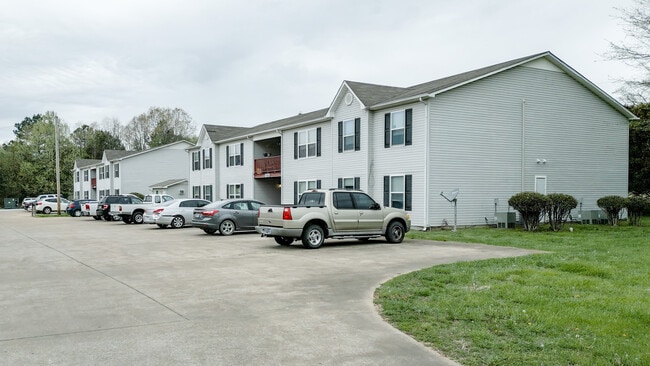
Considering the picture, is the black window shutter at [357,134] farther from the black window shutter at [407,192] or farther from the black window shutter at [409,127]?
the black window shutter at [407,192]

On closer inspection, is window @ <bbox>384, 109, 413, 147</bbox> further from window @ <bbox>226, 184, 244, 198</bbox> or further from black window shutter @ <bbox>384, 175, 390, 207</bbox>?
window @ <bbox>226, 184, 244, 198</bbox>

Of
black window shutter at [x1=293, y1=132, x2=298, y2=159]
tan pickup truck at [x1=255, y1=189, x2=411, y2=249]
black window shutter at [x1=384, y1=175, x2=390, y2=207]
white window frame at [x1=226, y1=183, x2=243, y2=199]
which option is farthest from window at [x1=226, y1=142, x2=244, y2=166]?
tan pickup truck at [x1=255, y1=189, x2=411, y2=249]

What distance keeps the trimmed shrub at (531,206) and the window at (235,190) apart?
22.5 m

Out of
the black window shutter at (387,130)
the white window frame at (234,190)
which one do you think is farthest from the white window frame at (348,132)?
the white window frame at (234,190)

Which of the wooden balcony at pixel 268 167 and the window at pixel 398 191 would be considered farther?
the wooden balcony at pixel 268 167

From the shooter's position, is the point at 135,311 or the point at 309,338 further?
the point at 135,311

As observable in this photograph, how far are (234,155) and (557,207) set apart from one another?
83.6 feet

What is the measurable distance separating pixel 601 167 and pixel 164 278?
24450 mm

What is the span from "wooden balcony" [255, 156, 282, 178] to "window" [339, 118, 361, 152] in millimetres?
7418

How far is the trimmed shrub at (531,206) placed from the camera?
2103 cm

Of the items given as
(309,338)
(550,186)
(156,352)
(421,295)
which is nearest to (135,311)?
(156,352)

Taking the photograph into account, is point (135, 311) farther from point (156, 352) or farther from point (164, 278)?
point (164, 278)

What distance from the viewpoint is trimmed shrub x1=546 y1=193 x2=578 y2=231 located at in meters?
21.2

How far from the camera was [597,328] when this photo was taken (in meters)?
6.29
